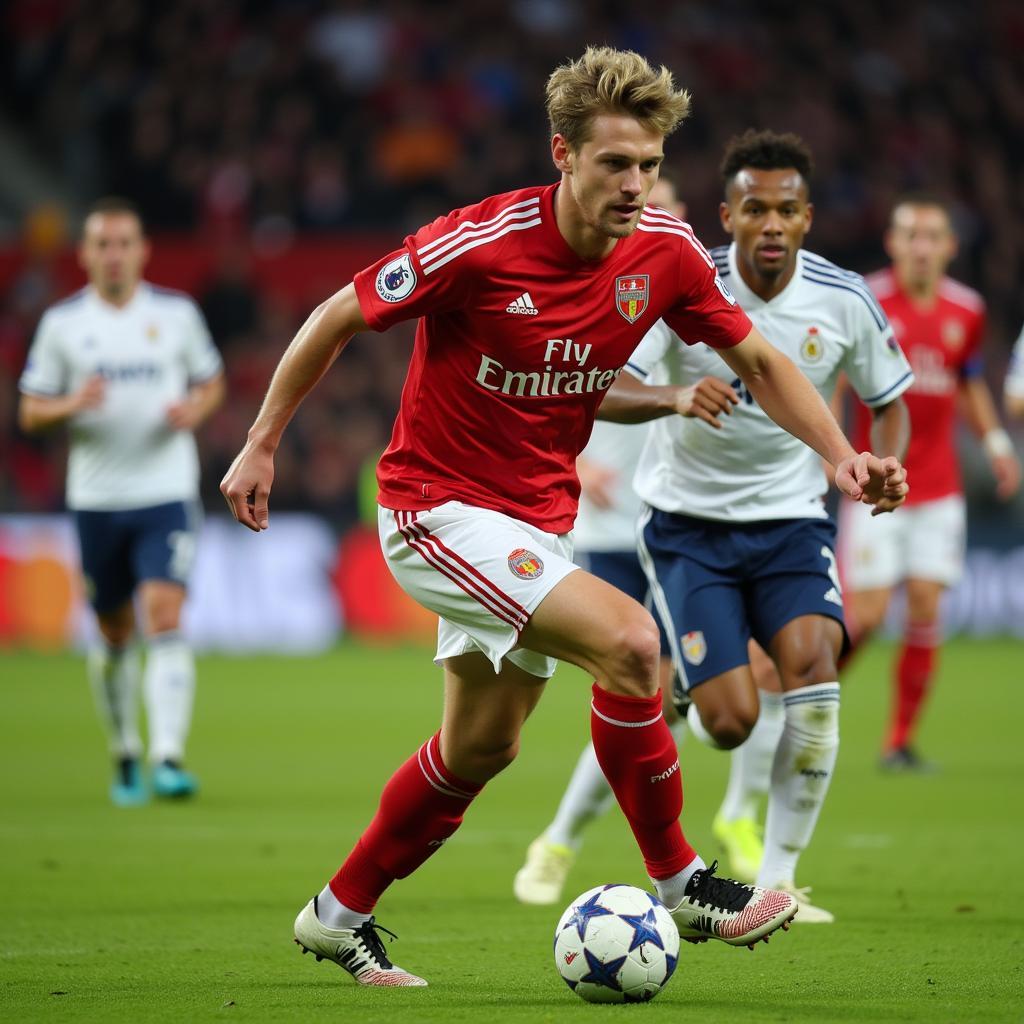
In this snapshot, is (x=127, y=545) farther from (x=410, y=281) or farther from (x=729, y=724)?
(x=410, y=281)

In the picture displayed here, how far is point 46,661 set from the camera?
53.9ft

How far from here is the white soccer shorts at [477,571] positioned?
4520 millimetres

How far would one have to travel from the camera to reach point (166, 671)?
9.05 metres

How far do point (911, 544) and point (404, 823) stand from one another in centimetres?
600

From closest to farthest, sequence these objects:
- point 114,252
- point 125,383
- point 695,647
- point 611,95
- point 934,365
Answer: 1. point 611,95
2. point 695,647
3. point 114,252
4. point 125,383
5. point 934,365

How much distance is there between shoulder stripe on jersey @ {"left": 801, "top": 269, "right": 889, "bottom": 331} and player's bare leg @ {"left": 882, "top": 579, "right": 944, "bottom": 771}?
4.37 meters

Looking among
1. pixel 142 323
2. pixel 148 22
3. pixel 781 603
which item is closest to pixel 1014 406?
pixel 781 603

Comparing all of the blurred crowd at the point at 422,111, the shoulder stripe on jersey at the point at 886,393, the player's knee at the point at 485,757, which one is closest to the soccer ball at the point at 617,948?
the player's knee at the point at 485,757

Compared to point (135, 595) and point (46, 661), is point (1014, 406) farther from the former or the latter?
point (46, 661)

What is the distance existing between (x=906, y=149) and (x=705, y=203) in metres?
2.76


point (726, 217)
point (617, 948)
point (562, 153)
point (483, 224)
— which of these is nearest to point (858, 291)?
point (726, 217)

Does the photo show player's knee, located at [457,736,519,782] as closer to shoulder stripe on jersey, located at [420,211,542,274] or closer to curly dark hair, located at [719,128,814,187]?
shoulder stripe on jersey, located at [420,211,542,274]

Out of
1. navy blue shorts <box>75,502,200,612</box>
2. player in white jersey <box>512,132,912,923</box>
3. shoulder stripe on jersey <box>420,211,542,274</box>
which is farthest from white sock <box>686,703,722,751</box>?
navy blue shorts <box>75,502,200,612</box>

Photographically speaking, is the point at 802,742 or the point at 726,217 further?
the point at 726,217
